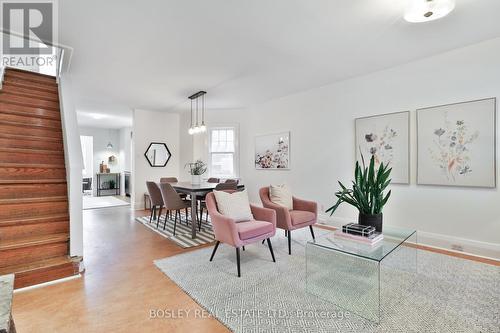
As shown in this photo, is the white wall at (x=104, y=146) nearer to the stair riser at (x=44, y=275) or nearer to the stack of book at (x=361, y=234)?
the stair riser at (x=44, y=275)

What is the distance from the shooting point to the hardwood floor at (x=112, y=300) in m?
1.79

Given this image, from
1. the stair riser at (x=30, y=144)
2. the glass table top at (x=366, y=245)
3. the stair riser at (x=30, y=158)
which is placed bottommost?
the glass table top at (x=366, y=245)

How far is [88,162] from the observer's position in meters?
9.35

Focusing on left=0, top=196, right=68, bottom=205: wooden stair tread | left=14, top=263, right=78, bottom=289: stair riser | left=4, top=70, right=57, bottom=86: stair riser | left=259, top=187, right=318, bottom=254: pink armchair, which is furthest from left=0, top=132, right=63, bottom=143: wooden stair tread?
left=259, top=187, right=318, bottom=254: pink armchair

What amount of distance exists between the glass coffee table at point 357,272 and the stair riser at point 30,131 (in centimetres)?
359

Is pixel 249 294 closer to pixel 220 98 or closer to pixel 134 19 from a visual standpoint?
pixel 134 19

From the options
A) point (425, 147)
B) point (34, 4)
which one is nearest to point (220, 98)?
point (34, 4)

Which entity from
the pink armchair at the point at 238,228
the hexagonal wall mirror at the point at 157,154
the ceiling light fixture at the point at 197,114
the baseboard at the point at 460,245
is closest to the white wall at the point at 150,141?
the hexagonal wall mirror at the point at 157,154

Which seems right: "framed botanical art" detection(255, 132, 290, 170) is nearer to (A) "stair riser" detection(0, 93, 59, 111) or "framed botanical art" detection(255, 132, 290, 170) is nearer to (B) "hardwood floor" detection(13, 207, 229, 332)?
(B) "hardwood floor" detection(13, 207, 229, 332)

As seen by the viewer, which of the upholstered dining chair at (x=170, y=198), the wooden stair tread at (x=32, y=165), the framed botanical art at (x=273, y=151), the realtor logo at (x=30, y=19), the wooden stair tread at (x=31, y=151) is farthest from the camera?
the framed botanical art at (x=273, y=151)

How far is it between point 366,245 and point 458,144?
Answer: 210 cm

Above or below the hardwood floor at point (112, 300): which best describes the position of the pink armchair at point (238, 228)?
above

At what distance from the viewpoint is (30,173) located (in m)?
2.96

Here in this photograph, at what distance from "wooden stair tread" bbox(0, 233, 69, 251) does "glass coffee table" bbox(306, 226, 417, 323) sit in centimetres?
254
